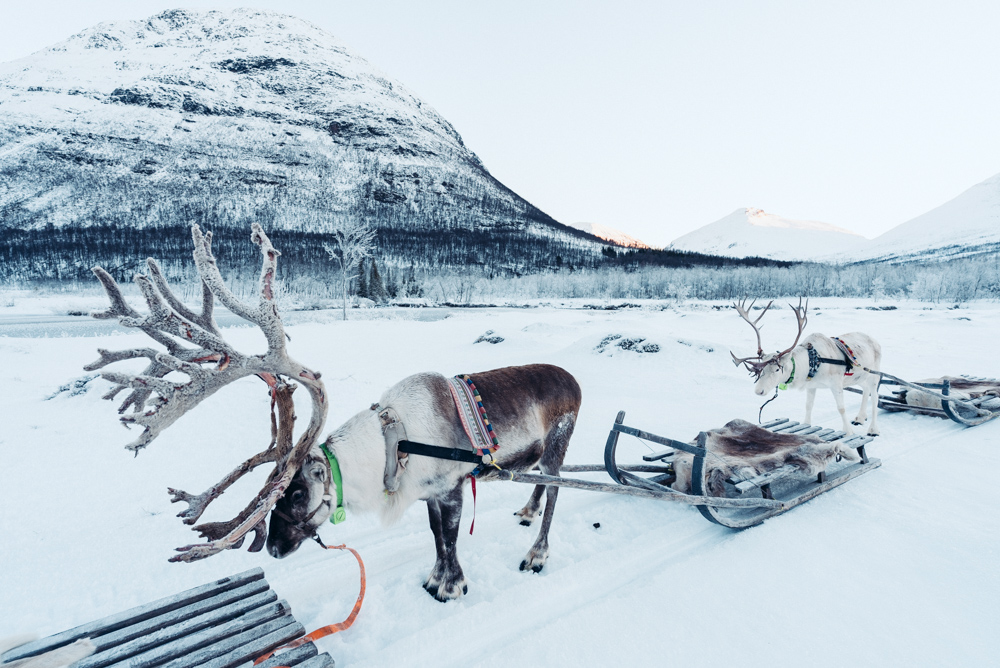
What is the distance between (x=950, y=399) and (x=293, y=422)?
944 cm

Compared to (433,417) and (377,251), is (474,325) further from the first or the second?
(377,251)

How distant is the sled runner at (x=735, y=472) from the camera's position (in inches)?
158

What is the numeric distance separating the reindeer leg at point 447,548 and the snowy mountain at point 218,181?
8510cm

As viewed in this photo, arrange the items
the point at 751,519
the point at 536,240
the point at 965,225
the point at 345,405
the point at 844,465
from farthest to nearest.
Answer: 1. the point at 965,225
2. the point at 536,240
3. the point at 345,405
4. the point at 844,465
5. the point at 751,519

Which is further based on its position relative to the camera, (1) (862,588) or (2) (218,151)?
(2) (218,151)

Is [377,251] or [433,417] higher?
[377,251]

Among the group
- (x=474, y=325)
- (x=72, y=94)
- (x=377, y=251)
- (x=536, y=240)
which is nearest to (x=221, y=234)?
(x=377, y=251)

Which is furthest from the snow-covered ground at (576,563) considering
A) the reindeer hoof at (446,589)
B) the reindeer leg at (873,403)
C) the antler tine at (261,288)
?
the antler tine at (261,288)

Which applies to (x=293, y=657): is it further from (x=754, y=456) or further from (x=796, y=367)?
(x=796, y=367)

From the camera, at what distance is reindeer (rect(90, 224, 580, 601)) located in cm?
243

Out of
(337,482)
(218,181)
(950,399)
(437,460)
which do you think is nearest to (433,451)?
(437,460)

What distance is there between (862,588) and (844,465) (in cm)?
262

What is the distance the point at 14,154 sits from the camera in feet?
427

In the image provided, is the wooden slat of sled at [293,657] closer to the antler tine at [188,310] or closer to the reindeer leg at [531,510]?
the antler tine at [188,310]
